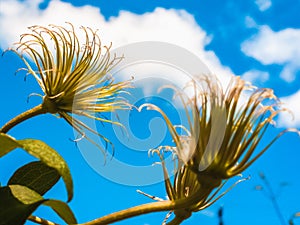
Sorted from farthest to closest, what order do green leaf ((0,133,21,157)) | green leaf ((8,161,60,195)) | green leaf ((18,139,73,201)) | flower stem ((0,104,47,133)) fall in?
1. flower stem ((0,104,47,133))
2. green leaf ((8,161,60,195))
3. green leaf ((0,133,21,157))
4. green leaf ((18,139,73,201))

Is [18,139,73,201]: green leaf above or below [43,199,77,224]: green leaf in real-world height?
above

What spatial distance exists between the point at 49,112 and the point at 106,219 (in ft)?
3.28

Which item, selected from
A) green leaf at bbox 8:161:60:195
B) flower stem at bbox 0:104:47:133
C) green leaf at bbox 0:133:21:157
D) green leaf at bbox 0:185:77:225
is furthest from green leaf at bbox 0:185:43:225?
Answer: flower stem at bbox 0:104:47:133

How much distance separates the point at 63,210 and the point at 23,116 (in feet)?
2.51

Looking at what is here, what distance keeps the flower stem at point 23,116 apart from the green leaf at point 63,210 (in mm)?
576

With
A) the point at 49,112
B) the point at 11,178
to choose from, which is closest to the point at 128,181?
the point at 49,112

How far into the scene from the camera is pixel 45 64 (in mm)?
2264

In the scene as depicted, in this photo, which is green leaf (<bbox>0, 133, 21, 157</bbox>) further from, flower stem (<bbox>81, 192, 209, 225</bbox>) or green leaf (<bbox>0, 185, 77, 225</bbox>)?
flower stem (<bbox>81, 192, 209, 225</bbox>)

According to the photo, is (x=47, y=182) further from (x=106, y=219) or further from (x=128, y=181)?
(x=128, y=181)

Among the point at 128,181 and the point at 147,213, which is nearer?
the point at 147,213

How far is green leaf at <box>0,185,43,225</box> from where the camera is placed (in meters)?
1.18

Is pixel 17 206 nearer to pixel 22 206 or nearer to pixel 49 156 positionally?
pixel 22 206

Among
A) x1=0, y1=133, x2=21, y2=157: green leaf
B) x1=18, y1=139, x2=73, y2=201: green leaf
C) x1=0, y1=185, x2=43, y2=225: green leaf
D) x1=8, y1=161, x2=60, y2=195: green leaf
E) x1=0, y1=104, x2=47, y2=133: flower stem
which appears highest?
x1=0, y1=104, x2=47, y2=133: flower stem

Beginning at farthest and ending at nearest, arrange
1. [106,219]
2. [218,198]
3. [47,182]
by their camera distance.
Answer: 1. [218,198]
2. [47,182]
3. [106,219]
